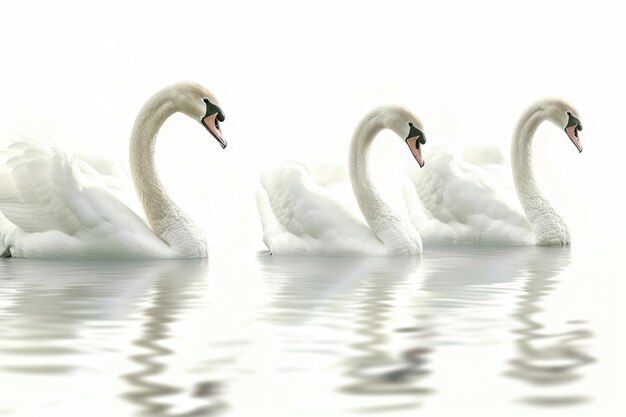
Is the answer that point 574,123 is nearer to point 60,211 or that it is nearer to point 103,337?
point 60,211

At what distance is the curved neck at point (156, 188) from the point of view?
12.4 m

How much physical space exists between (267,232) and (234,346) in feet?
24.8

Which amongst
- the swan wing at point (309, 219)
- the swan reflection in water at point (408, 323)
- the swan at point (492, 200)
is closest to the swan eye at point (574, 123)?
the swan at point (492, 200)

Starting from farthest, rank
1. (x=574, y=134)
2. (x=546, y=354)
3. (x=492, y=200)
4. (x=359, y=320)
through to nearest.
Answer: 1. (x=574, y=134)
2. (x=492, y=200)
3. (x=359, y=320)
4. (x=546, y=354)

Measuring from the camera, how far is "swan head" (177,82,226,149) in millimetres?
12078

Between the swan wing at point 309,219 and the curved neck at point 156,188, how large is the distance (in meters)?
1.01

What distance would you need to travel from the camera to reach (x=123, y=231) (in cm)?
1195

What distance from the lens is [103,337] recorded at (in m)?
6.48

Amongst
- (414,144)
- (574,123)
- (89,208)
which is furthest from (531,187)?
(89,208)

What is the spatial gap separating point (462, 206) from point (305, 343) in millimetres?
9381

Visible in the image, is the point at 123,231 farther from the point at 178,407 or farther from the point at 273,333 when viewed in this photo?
the point at 178,407

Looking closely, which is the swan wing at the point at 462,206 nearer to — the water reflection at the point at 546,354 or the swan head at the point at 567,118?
the swan head at the point at 567,118

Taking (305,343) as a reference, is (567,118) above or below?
above

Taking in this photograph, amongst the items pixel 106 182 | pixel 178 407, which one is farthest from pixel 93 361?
pixel 106 182
